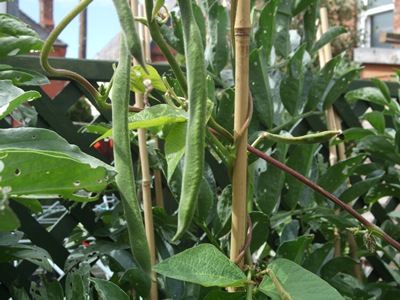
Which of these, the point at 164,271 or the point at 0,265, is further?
the point at 0,265

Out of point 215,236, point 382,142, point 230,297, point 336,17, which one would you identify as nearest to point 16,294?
point 215,236

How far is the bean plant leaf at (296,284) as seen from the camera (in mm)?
598

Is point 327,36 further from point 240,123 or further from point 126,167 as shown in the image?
point 126,167

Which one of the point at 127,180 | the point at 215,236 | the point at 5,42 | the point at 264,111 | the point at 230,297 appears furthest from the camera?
the point at 264,111

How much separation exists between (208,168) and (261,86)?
0.18m

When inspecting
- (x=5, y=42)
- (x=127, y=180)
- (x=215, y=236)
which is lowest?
(x=215, y=236)

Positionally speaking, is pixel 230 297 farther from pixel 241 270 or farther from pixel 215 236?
pixel 215 236

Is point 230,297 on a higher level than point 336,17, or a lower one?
lower

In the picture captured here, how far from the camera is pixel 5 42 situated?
0.89 metres

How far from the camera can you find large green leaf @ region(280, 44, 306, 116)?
46.5 inches

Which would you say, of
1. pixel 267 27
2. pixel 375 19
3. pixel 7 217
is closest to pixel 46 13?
pixel 375 19

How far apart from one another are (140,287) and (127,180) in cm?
40

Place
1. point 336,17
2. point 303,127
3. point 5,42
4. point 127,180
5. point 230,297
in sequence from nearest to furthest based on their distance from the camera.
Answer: point 127,180, point 230,297, point 5,42, point 303,127, point 336,17

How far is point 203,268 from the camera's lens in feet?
2.05
